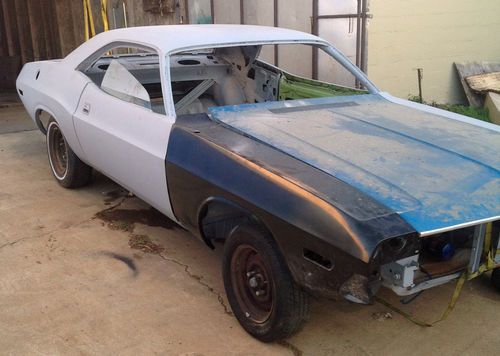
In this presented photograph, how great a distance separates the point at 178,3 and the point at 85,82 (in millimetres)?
4462

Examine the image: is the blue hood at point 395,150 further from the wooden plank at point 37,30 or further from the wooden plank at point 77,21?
the wooden plank at point 37,30

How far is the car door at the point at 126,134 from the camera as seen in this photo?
328 centimetres

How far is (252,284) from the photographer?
270cm

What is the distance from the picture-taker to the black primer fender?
7.06ft

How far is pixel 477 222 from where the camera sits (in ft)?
7.50

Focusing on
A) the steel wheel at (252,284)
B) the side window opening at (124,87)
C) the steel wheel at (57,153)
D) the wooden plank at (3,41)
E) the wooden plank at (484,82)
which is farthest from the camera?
the wooden plank at (3,41)

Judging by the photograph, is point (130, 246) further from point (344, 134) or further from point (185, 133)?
point (344, 134)

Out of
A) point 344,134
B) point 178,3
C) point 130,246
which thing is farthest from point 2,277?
point 178,3

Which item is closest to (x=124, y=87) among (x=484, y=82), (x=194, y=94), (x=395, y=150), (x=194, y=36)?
(x=194, y=36)

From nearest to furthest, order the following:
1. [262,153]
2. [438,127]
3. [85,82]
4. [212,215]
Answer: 1. [262,153]
2. [212,215]
3. [438,127]
4. [85,82]

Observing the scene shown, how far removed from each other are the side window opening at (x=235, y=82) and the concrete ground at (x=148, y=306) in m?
1.22

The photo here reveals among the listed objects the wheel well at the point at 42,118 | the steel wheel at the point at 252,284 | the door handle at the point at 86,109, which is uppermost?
the door handle at the point at 86,109

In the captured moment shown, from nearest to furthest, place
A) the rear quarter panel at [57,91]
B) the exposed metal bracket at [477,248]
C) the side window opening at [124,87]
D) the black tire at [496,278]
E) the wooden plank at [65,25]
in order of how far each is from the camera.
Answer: the exposed metal bracket at [477,248]
the black tire at [496,278]
the side window opening at [124,87]
the rear quarter panel at [57,91]
the wooden plank at [65,25]

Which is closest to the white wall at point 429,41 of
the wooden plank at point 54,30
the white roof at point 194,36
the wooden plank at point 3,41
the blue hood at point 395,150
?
the white roof at point 194,36
